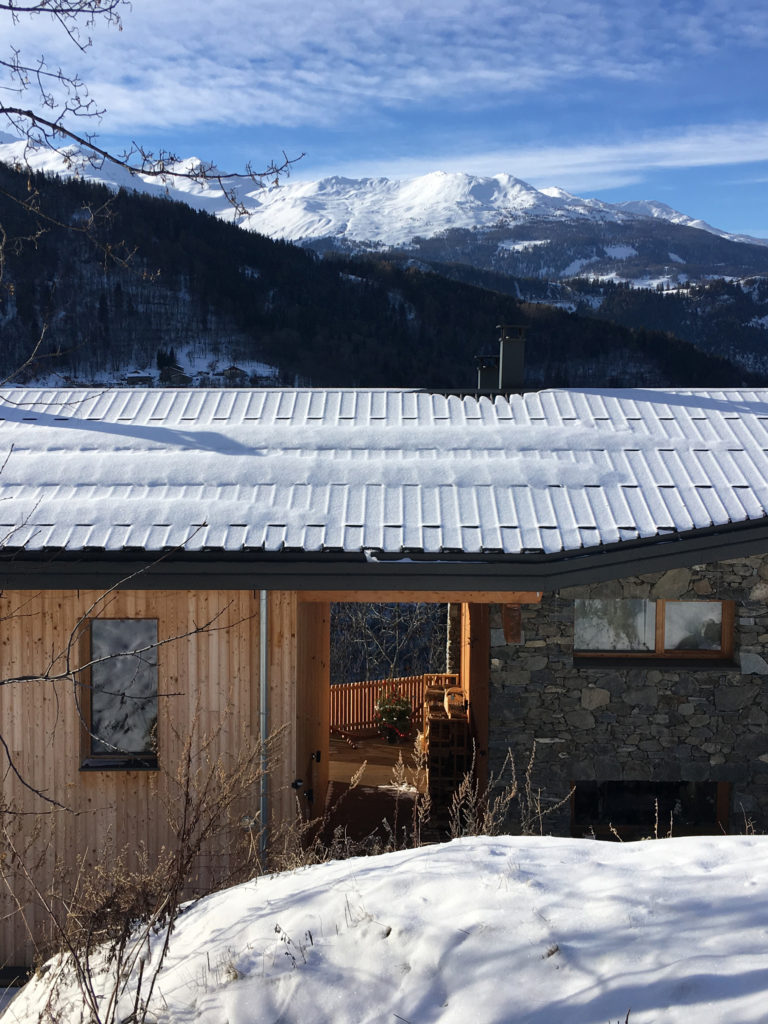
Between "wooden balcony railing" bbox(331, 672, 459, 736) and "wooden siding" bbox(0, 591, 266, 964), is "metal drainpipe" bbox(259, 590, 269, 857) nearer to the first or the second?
"wooden siding" bbox(0, 591, 266, 964)

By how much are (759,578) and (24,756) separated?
614 cm

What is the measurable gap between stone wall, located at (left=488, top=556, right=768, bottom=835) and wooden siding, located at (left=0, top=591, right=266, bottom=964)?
2.06m

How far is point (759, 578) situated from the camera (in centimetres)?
670

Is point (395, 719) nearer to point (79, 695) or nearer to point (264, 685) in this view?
point (264, 685)

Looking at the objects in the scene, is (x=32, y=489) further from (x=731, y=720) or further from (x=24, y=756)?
(x=731, y=720)

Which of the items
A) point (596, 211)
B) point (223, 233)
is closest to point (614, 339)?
point (223, 233)

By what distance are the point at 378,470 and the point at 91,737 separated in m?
3.18

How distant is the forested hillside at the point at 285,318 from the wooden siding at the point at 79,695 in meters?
32.9

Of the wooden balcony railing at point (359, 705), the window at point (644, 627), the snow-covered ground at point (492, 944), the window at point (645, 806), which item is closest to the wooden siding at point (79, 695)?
the snow-covered ground at point (492, 944)

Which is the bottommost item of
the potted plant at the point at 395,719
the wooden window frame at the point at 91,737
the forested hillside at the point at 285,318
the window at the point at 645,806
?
the potted plant at the point at 395,719

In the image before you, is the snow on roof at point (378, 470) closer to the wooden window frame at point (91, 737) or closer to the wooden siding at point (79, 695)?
the wooden siding at point (79, 695)

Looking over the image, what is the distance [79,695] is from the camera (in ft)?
20.6

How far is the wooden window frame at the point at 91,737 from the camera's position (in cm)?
622

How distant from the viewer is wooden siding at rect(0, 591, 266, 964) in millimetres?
6121
